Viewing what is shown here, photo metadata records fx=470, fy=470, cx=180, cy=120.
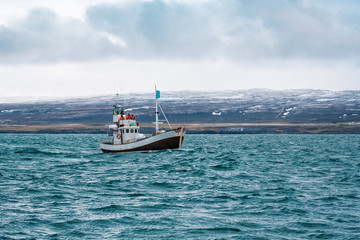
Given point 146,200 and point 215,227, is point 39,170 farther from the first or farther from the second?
point 215,227

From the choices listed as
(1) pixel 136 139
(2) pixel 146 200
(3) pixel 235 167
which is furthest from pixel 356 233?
(1) pixel 136 139

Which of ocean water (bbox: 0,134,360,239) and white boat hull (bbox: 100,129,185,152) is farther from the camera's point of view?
white boat hull (bbox: 100,129,185,152)

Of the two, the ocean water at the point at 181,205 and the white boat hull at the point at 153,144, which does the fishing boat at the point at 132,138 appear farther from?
the ocean water at the point at 181,205

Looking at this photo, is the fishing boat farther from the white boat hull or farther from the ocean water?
the ocean water

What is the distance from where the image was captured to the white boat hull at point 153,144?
7338cm

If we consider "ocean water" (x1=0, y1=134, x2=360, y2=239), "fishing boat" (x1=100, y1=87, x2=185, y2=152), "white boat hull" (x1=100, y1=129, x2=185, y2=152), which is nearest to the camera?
"ocean water" (x1=0, y1=134, x2=360, y2=239)

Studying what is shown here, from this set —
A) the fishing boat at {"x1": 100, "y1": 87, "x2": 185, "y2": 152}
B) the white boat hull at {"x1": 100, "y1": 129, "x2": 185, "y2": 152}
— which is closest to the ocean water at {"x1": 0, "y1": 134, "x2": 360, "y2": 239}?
the white boat hull at {"x1": 100, "y1": 129, "x2": 185, "y2": 152}

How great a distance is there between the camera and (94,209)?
2670cm

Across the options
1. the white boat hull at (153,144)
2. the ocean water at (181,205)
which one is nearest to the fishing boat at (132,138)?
the white boat hull at (153,144)

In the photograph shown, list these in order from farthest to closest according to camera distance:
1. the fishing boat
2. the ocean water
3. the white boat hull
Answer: the fishing boat
the white boat hull
the ocean water

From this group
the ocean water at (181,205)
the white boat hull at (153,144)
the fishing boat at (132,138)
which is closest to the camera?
the ocean water at (181,205)

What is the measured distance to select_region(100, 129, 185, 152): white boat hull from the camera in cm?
7338

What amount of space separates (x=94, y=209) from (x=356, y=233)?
14.0m

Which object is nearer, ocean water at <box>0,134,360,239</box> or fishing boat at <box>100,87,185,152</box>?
ocean water at <box>0,134,360,239</box>
